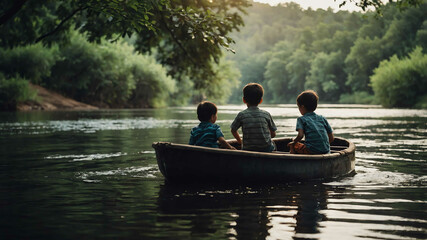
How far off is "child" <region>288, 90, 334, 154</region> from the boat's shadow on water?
1.89 ft

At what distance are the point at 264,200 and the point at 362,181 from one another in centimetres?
215

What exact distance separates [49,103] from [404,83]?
31.7 metres

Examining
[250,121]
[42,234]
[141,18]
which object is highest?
[141,18]

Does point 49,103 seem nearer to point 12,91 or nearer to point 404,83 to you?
point 12,91

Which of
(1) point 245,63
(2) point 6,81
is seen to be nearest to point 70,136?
(2) point 6,81

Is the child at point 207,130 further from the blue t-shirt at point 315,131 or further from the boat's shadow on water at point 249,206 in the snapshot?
the blue t-shirt at point 315,131

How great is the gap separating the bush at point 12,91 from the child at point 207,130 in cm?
3435

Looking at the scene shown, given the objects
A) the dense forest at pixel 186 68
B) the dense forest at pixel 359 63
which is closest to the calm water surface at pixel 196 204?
the dense forest at pixel 186 68

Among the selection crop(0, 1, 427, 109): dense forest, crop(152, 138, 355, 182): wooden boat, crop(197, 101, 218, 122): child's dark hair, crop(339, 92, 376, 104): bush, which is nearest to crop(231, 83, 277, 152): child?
crop(197, 101, 218, 122): child's dark hair

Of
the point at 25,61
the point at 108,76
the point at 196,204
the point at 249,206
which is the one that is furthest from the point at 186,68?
the point at 108,76

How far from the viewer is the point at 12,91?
3978cm

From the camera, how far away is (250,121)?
25.1ft

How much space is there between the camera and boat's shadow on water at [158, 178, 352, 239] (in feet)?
16.0

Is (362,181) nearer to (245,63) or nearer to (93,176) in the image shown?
(93,176)
